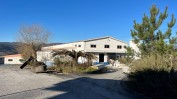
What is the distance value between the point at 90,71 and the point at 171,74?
10.9m

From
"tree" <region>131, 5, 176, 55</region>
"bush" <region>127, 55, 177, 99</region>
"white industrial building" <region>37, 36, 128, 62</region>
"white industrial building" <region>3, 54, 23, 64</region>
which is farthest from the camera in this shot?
"white industrial building" <region>3, 54, 23, 64</region>

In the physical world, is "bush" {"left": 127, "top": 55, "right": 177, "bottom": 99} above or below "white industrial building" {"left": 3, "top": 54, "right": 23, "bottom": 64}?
below

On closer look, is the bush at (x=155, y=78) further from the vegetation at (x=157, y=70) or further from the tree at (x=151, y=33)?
the tree at (x=151, y=33)

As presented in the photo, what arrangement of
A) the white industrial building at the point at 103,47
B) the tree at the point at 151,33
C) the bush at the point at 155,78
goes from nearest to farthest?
the bush at the point at 155,78 → the tree at the point at 151,33 → the white industrial building at the point at 103,47

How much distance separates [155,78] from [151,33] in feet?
35.4

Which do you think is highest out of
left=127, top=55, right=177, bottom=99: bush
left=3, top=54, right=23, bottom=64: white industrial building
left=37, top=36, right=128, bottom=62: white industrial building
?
left=37, top=36, right=128, bottom=62: white industrial building

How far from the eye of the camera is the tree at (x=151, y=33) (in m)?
19.5

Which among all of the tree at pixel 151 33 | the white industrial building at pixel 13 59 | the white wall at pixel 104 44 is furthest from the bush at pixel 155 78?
the white industrial building at pixel 13 59

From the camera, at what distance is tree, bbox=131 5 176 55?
19.5 meters

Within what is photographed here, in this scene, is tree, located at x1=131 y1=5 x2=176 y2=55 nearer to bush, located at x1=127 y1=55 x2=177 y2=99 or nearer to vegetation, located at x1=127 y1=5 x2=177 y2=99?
vegetation, located at x1=127 y1=5 x2=177 y2=99

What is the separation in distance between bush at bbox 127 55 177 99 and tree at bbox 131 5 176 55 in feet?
24.7

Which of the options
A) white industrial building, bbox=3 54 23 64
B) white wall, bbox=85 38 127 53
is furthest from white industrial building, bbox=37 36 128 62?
white industrial building, bbox=3 54 23 64

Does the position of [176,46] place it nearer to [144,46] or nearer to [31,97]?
[144,46]

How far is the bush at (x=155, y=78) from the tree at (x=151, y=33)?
7521 millimetres
